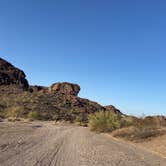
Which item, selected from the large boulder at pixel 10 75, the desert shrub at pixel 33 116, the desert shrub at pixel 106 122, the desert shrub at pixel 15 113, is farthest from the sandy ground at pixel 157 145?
the large boulder at pixel 10 75

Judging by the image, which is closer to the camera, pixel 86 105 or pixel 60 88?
pixel 86 105

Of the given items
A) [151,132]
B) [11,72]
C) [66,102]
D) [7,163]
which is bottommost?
[7,163]

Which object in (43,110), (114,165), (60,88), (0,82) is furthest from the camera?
(60,88)

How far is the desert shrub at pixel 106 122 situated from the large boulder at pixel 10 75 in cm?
10050

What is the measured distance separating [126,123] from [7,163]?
104 ft

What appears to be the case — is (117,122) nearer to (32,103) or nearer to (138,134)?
(138,134)

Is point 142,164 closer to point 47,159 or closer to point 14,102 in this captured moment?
point 47,159

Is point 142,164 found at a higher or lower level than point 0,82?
lower

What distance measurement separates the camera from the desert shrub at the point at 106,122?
42.6 metres

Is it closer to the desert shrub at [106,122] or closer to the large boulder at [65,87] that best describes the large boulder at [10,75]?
the large boulder at [65,87]

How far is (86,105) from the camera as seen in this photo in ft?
468

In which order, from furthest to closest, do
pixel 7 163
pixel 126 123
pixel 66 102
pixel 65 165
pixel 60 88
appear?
pixel 60 88, pixel 66 102, pixel 126 123, pixel 65 165, pixel 7 163

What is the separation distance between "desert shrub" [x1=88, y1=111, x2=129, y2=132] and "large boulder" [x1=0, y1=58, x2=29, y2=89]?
10050 cm

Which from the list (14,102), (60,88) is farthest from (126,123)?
(60,88)
